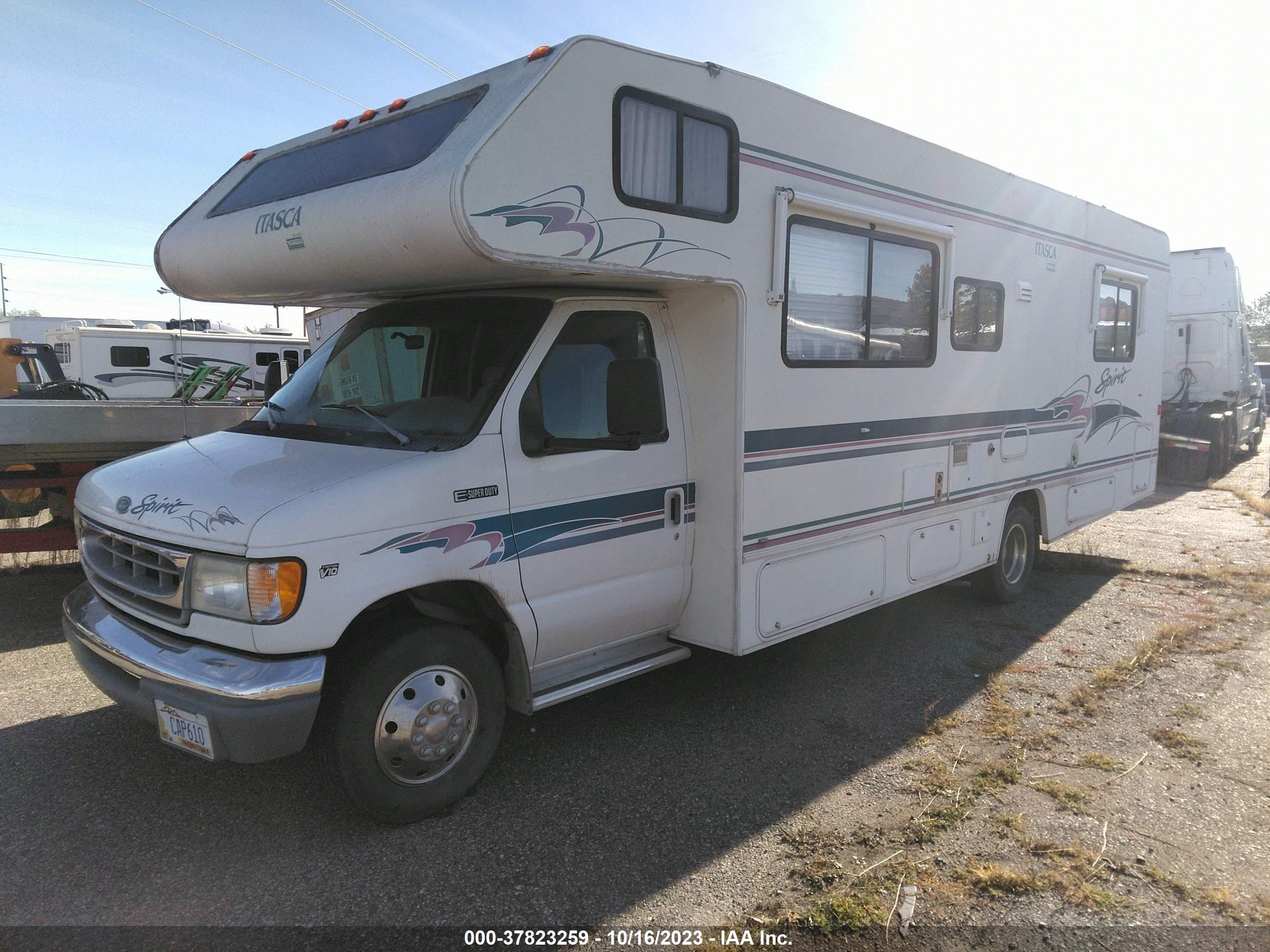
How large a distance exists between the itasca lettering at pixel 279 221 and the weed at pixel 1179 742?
5023 mm

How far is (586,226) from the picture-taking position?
12.4 ft

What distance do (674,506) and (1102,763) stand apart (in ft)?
8.11

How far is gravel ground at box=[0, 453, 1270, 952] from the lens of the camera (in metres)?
3.28

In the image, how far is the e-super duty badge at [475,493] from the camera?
3684mm

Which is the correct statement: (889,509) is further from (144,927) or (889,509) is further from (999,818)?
(144,927)

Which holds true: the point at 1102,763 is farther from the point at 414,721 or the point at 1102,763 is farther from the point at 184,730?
the point at 184,730

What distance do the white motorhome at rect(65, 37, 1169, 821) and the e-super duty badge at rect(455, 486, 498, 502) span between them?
19mm

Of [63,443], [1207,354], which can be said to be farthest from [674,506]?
[1207,354]

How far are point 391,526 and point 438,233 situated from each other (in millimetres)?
1142

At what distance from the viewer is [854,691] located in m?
5.39

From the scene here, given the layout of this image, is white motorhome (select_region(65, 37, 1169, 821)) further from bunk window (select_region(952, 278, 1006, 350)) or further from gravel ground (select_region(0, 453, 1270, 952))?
gravel ground (select_region(0, 453, 1270, 952))

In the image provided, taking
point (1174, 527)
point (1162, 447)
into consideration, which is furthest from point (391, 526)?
point (1162, 447)

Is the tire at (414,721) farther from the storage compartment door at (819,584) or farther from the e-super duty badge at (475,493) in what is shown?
the storage compartment door at (819,584)

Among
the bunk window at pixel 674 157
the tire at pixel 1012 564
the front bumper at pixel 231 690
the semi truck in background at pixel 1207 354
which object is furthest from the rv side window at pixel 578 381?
the semi truck in background at pixel 1207 354
